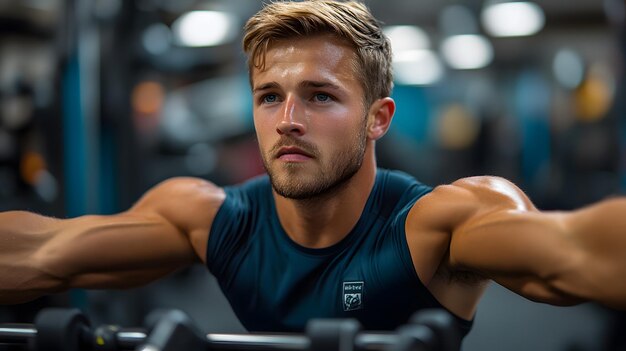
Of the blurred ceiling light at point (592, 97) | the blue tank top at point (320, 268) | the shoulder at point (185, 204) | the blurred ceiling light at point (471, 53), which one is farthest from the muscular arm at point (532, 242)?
the blurred ceiling light at point (471, 53)

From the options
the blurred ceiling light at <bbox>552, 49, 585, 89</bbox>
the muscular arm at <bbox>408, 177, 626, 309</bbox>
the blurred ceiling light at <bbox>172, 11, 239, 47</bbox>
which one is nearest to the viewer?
the muscular arm at <bbox>408, 177, 626, 309</bbox>

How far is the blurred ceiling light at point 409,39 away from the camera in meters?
8.43

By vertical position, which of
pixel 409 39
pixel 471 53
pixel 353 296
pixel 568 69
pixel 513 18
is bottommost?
pixel 353 296

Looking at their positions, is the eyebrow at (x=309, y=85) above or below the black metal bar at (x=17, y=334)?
above

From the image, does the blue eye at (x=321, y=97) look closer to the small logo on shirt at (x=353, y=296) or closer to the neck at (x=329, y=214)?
the neck at (x=329, y=214)

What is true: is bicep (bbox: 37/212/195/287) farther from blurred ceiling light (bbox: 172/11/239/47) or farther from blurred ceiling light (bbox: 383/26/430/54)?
blurred ceiling light (bbox: 383/26/430/54)

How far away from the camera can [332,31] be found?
162 centimetres

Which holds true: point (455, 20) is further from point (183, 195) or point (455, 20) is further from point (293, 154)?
point (293, 154)

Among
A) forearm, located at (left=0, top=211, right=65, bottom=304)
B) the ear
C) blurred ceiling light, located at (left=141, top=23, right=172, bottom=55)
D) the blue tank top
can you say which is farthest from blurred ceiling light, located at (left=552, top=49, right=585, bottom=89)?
forearm, located at (left=0, top=211, right=65, bottom=304)

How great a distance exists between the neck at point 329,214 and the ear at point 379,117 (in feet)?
0.15

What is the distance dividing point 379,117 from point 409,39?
7119 mm

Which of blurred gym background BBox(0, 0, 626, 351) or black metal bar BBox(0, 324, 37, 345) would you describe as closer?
black metal bar BBox(0, 324, 37, 345)

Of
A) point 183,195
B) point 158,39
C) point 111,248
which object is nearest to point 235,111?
point 158,39

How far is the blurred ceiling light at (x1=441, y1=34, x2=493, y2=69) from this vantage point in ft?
30.8
